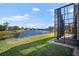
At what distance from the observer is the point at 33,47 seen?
3.20 meters

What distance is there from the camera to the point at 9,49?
317 cm

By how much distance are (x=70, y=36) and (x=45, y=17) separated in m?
0.43

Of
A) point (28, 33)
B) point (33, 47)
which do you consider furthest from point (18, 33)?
point (33, 47)

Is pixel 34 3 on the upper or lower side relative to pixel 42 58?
upper

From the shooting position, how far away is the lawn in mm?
3148

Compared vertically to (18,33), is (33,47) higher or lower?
lower

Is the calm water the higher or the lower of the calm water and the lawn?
the higher

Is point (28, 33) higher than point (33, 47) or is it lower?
higher

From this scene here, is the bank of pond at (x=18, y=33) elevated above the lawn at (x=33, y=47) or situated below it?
above

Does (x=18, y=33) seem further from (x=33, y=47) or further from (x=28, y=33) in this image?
(x=33, y=47)

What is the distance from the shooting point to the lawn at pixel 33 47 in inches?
124

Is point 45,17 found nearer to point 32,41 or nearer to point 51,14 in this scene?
point 51,14

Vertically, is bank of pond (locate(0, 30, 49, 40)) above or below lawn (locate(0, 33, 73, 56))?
above

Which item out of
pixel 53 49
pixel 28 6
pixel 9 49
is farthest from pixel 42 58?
pixel 28 6
